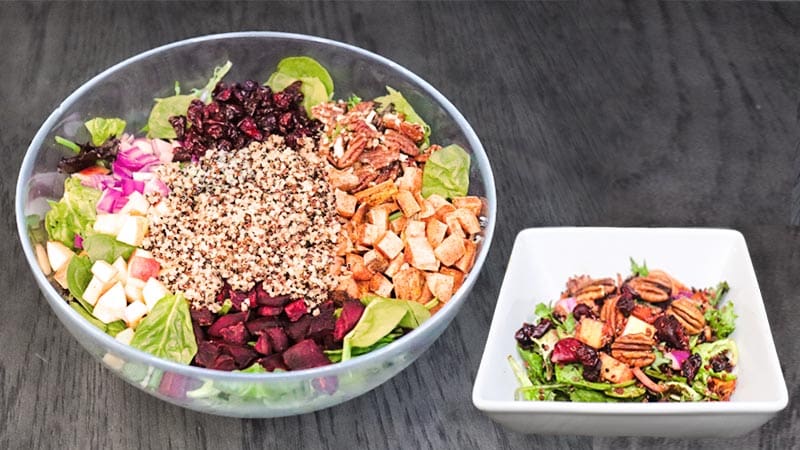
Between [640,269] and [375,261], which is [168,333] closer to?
[375,261]

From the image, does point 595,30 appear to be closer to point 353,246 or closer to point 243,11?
point 243,11

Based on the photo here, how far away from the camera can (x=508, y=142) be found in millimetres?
1774

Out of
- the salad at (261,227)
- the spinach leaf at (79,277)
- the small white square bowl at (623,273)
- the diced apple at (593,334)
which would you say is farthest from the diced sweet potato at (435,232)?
the spinach leaf at (79,277)

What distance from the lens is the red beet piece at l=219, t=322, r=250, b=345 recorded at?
4.22 ft

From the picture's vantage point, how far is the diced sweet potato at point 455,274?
1.38 meters

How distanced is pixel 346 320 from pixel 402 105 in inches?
16.0

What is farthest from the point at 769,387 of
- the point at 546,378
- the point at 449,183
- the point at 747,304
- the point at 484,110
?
the point at 484,110

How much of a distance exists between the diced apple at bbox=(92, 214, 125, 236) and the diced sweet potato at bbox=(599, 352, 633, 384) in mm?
628

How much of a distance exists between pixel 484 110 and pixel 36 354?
0.81 metres

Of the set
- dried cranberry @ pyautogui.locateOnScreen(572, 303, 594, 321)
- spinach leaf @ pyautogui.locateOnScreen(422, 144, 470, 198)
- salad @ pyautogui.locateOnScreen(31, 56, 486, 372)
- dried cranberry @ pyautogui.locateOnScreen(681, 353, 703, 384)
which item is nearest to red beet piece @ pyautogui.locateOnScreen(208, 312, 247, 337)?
salad @ pyautogui.locateOnScreen(31, 56, 486, 372)

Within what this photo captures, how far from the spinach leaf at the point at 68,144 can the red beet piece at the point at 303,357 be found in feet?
1.52

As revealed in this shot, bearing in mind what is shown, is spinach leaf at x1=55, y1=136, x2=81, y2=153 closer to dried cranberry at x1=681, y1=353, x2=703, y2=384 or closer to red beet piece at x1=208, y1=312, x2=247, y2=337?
red beet piece at x1=208, y1=312, x2=247, y2=337

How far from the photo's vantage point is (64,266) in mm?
1354

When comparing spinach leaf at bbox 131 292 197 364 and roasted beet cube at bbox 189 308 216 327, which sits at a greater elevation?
spinach leaf at bbox 131 292 197 364
